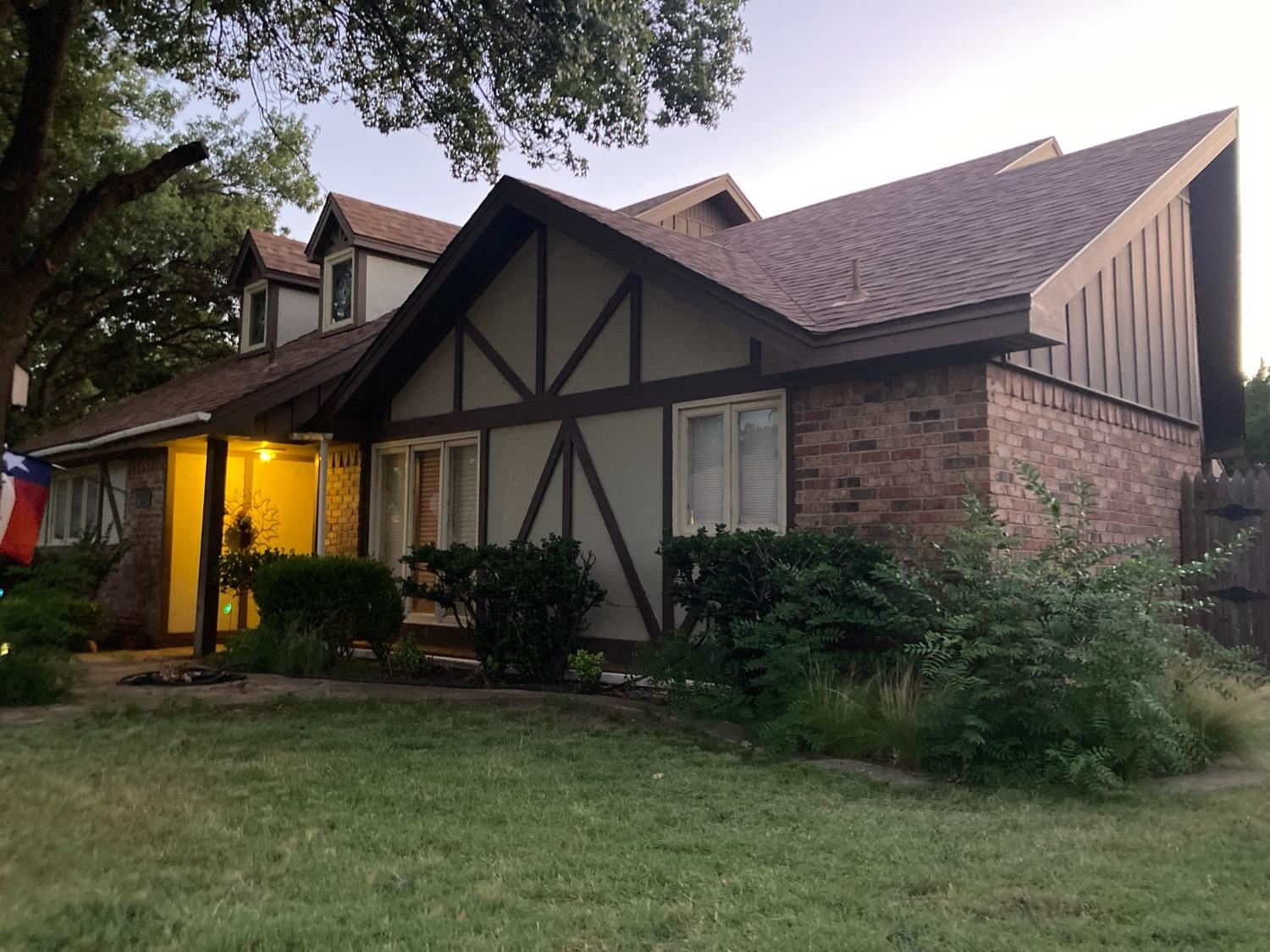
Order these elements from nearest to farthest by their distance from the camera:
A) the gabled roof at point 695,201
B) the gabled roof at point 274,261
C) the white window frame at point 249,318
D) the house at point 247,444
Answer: the house at point 247,444 < the gabled roof at point 274,261 < the white window frame at point 249,318 < the gabled roof at point 695,201

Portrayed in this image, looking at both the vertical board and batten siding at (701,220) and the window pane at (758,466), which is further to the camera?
the vertical board and batten siding at (701,220)

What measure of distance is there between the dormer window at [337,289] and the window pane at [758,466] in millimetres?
8256

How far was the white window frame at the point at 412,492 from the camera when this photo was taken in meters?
11.4

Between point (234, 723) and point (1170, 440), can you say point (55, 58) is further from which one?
point (1170, 440)

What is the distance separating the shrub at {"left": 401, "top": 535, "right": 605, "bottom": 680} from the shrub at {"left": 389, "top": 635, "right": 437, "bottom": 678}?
0.96 meters

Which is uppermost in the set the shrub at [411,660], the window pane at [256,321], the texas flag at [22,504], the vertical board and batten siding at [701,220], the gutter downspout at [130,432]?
the vertical board and batten siding at [701,220]

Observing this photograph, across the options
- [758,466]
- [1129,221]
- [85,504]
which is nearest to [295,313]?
[85,504]

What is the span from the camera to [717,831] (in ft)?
14.2

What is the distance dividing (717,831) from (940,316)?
3.98 metres

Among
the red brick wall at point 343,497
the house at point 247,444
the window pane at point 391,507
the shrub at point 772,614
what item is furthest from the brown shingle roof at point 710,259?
the red brick wall at point 343,497

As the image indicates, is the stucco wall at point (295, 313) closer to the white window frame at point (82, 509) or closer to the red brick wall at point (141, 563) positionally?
the red brick wall at point (141, 563)

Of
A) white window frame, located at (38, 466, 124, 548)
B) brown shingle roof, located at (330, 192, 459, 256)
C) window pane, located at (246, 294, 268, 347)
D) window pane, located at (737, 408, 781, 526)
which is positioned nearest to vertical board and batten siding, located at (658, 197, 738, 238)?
brown shingle roof, located at (330, 192, 459, 256)

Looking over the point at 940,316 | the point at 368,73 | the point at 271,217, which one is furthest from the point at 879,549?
the point at 271,217

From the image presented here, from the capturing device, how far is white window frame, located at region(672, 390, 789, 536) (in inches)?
328
